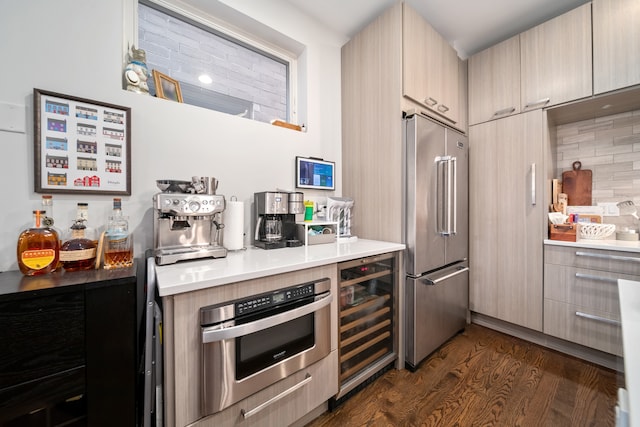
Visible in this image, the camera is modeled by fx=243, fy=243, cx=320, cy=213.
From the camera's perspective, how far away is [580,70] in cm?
183

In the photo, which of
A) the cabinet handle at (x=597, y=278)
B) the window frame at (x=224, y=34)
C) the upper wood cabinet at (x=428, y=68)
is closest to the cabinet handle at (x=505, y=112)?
the upper wood cabinet at (x=428, y=68)

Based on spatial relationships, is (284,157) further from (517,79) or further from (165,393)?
(517,79)

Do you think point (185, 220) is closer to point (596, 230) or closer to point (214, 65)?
point (214, 65)

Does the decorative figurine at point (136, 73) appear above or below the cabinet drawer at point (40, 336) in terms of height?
above

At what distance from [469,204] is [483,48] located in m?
1.64

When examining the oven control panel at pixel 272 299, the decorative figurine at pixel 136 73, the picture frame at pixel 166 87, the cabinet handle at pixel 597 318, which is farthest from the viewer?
the cabinet handle at pixel 597 318

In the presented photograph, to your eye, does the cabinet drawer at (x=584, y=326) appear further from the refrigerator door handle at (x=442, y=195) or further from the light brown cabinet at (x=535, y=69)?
the light brown cabinet at (x=535, y=69)

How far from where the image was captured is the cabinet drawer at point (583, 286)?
1.70 m

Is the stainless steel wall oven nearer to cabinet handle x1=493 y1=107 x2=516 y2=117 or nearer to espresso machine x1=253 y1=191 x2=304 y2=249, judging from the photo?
espresso machine x1=253 y1=191 x2=304 y2=249

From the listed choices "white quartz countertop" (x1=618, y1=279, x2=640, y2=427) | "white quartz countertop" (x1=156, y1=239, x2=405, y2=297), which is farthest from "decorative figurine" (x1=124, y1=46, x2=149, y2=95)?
"white quartz countertop" (x1=618, y1=279, x2=640, y2=427)

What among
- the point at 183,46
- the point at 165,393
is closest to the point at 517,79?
the point at 183,46

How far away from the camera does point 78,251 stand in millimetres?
1022

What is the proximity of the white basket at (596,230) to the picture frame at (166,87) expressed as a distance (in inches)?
126

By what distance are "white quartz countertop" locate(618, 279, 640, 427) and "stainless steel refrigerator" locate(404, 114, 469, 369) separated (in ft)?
3.08
